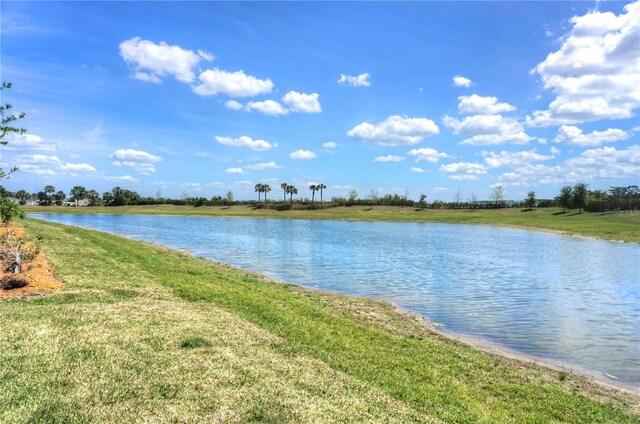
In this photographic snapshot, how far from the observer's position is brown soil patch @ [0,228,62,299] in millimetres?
11430

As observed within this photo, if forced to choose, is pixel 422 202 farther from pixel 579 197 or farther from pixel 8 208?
pixel 8 208

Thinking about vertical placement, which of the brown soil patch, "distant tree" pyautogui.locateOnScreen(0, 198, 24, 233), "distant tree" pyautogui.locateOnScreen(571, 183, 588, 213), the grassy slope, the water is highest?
"distant tree" pyautogui.locateOnScreen(571, 183, 588, 213)

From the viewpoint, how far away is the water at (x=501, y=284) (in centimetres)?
1278

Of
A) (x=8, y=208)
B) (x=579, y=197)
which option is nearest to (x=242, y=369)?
(x=8, y=208)

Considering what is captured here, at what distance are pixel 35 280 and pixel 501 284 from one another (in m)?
19.4

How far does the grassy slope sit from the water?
2.68 metres

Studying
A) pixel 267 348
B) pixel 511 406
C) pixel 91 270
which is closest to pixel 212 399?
pixel 267 348

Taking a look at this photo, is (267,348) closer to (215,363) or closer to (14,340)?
(215,363)

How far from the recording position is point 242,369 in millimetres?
7211

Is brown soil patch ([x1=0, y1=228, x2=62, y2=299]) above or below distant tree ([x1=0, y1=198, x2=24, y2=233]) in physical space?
below

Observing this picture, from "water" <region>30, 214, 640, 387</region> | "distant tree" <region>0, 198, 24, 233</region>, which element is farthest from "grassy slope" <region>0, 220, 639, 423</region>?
"distant tree" <region>0, 198, 24, 233</region>

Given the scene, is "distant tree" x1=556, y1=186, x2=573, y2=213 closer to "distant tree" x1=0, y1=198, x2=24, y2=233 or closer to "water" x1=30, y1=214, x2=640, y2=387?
"water" x1=30, y1=214, x2=640, y2=387

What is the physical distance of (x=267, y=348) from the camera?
8555 mm

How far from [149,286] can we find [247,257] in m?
16.6
